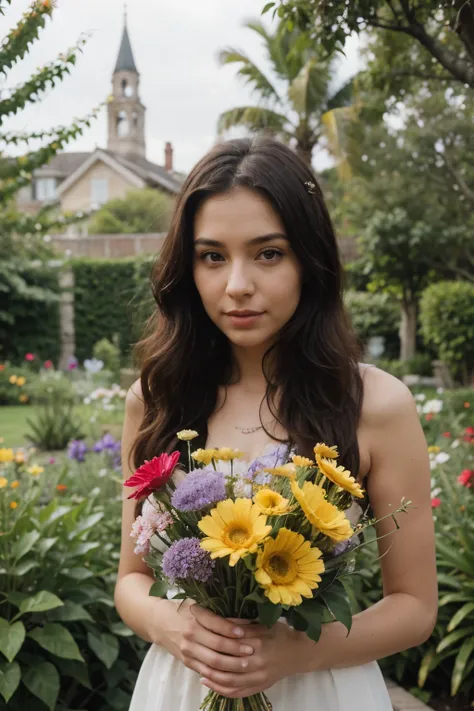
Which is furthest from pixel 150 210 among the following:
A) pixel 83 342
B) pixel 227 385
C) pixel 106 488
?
pixel 227 385

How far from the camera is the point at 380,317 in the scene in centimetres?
1642

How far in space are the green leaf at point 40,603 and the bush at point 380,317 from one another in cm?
1443

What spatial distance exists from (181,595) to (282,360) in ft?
2.03

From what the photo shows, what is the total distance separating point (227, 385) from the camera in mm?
1678

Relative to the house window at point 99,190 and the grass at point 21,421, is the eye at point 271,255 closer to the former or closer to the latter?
the grass at point 21,421

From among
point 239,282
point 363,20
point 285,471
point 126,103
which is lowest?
point 285,471

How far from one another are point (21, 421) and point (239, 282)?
32.2 ft

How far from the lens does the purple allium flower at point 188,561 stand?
1.00 metres

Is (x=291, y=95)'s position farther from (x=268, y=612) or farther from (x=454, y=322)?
(x=268, y=612)

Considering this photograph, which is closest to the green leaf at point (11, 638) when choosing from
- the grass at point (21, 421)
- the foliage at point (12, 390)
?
the grass at point (21, 421)

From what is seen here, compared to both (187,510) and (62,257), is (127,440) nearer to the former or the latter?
(187,510)

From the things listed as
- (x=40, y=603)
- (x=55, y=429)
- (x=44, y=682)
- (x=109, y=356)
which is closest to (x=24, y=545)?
(x=40, y=603)

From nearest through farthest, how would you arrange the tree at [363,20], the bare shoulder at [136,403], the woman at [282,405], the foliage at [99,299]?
1. the woman at [282,405]
2. the bare shoulder at [136,403]
3. the tree at [363,20]
4. the foliage at [99,299]

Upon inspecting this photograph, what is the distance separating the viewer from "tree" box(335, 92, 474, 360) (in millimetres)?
13469
